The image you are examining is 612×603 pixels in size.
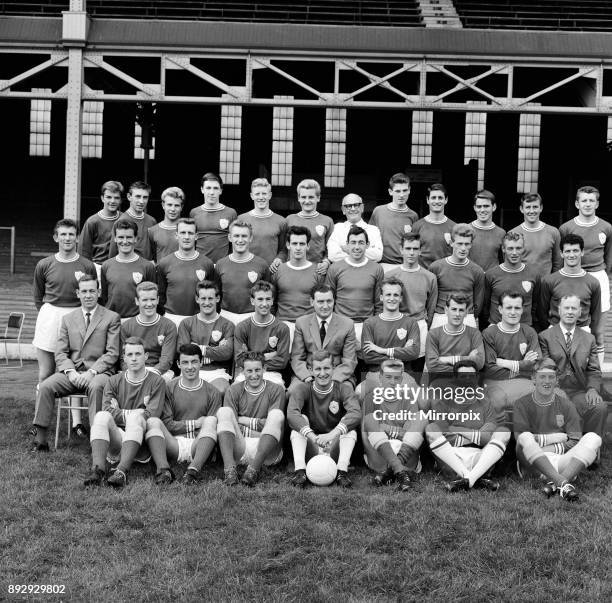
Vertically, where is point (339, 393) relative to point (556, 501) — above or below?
above

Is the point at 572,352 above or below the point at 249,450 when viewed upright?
above

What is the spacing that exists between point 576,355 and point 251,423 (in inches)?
124

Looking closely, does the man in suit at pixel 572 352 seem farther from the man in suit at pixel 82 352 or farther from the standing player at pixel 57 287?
the standing player at pixel 57 287

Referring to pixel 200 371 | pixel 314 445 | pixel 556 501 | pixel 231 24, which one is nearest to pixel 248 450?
pixel 314 445

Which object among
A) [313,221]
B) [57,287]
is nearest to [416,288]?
[313,221]

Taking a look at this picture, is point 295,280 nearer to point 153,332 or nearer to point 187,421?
point 153,332

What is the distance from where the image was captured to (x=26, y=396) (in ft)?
34.9

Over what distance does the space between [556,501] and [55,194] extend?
17.7 meters

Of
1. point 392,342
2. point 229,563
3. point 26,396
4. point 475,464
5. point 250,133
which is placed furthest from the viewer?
point 250,133

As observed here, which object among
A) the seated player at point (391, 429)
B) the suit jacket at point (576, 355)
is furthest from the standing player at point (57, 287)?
the suit jacket at point (576, 355)

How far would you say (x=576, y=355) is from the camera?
8195 millimetres

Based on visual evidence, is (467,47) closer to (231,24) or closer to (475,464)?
(231,24)

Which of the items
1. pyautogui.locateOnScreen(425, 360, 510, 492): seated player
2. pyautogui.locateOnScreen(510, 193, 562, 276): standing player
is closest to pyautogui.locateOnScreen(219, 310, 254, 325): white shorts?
pyautogui.locateOnScreen(425, 360, 510, 492): seated player

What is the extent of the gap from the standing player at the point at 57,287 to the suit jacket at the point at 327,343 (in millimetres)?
2320
